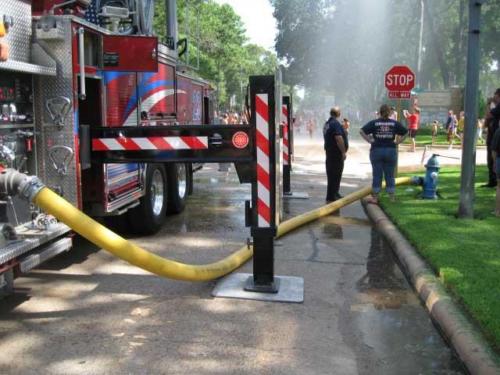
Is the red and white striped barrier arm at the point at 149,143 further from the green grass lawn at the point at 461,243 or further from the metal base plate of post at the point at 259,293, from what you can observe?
the green grass lawn at the point at 461,243

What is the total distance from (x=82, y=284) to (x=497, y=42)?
179 feet

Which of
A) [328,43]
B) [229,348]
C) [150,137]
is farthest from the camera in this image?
[328,43]

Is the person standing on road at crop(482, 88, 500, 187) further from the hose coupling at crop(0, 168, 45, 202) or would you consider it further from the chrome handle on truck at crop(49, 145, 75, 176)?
the hose coupling at crop(0, 168, 45, 202)

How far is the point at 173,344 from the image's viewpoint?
425 centimetres

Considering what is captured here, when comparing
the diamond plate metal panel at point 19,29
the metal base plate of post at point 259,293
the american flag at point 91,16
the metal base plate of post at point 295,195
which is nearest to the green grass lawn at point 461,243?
the metal base plate of post at point 259,293

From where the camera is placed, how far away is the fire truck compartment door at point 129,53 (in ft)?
19.5

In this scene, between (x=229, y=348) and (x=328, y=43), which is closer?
(x=229, y=348)

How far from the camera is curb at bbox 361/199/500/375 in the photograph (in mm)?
3805

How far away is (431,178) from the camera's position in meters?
9.92

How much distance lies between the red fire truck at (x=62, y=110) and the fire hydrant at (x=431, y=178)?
4949 millimetres

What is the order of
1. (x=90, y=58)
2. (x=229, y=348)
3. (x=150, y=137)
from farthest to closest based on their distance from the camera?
(x=90, y=58) → (x=150, y=137) → (x=229, y=348)

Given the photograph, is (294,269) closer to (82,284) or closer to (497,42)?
(82,284)

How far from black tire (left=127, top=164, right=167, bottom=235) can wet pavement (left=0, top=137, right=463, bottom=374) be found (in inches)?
16.1

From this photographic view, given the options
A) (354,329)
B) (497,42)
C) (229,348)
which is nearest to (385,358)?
(354,329)
